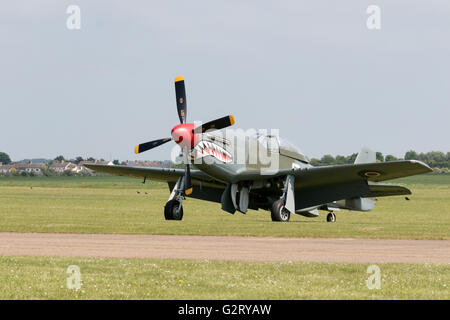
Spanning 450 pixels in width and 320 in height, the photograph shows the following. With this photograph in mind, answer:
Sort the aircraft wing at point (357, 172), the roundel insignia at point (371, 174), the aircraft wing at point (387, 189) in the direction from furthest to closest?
the aircraft wing at point (387, 189), the roundel insignia at point (371, 174), the aircraft wing at point (357, 172)

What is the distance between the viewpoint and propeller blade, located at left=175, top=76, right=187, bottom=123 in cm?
2788

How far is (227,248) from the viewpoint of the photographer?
18.1 m

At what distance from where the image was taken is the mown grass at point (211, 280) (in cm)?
1090

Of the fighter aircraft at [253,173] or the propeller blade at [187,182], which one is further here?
the propeller blade at [187,182]

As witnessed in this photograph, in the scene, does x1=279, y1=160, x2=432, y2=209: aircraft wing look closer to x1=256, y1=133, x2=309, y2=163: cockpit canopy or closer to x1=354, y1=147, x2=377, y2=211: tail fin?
x1=256, y1=133, x2=309, y2=163: cockpit canopy

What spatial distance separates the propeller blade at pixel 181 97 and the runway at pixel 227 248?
699cm

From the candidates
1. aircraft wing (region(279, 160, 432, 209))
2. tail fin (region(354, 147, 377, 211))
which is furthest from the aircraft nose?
tail fin (region(354, 147, 377, 211))

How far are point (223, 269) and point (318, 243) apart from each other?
6.97 metres

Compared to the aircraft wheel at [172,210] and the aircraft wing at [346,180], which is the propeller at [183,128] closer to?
the aircraft wheel at [172,210]

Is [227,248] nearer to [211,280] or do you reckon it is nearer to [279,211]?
[211,280]

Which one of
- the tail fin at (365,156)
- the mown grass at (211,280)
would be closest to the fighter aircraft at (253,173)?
the tail fin at (365,156)

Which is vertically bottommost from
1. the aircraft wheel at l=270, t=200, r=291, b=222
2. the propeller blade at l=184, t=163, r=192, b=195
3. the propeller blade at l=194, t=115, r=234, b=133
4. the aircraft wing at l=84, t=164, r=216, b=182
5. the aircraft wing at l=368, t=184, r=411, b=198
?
the aircraft wheel at l=270, t=200, r=291, b=222

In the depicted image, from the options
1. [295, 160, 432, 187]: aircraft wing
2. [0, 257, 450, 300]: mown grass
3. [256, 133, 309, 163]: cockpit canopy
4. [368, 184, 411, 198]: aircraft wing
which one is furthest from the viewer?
[368, 184, 411, 198]: aircraft wing

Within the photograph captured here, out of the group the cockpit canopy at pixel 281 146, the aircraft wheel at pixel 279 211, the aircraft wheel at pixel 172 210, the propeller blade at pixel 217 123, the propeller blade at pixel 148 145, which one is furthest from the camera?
the cockpit canopy at pixel 281 146
